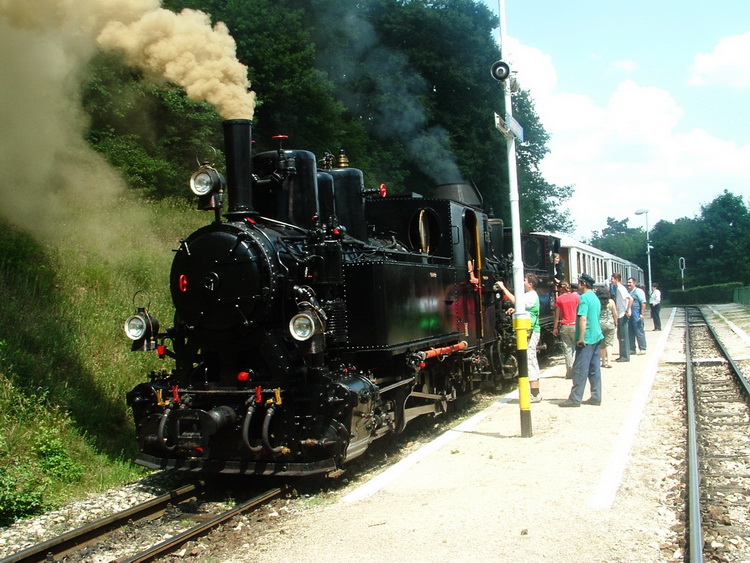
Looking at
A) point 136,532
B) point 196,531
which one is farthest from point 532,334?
point 136,532

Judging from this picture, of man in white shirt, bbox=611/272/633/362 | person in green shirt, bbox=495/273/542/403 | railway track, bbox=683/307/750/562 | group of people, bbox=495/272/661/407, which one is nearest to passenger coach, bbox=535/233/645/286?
man in white shirt, bbox=611/272/633/362

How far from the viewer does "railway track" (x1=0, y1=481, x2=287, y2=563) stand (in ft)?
15.1

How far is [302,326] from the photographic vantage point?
584cm

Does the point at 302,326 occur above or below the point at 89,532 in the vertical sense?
above

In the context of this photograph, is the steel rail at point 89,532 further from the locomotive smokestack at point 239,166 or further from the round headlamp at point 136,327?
the locomotive smokestack at point 239,166

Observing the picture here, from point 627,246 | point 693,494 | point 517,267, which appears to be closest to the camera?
point 693,494

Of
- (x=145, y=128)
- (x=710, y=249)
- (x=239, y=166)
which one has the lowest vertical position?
(x=239, y=166)

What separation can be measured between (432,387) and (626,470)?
2.69 meters

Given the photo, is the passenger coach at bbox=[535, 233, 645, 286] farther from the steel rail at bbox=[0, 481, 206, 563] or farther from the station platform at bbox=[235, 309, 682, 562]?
the steel rail at bbox=[0, 481, 206, 563]

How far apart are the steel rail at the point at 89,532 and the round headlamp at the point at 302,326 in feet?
5.73

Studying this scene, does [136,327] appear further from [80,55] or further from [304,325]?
[80,55]

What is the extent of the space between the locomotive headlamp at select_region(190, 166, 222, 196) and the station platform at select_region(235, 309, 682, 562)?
2.95 metres

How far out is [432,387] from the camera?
8492mm

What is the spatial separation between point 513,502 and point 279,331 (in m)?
2.44
